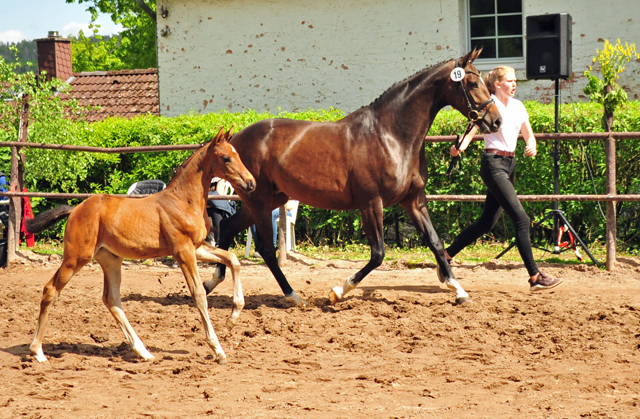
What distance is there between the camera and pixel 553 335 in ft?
16.0

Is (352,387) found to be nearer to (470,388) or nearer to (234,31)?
(470,388)

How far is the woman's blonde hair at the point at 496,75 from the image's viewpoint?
5945mm

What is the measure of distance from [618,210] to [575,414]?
5.58 meters

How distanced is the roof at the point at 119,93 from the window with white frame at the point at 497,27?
7.12 m

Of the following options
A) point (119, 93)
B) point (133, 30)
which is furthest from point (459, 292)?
point (133, 30)

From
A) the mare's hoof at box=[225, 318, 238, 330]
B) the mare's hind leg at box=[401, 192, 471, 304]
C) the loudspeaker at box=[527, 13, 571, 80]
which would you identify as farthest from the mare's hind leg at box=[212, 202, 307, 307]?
the loudspeaker at box=[527, 13, 571, 80]

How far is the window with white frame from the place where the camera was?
39.8 ft

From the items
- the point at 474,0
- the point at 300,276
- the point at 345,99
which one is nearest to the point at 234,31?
the point at 345,99

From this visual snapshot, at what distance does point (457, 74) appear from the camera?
571 centimetres

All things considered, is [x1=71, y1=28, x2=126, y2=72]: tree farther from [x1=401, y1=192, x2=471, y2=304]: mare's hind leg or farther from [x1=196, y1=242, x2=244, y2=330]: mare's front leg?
[x1=196, y1=242, x2=244, y2=330]: mare's front leg

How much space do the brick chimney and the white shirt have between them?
58.2 ft

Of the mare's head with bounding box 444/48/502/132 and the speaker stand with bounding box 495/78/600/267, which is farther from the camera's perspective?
the speaker stand with bounding box 495/78/600/267

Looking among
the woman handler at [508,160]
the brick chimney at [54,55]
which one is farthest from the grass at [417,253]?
the brick chimney at [54,55]

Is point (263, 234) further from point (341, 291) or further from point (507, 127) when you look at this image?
point (507, 127)
